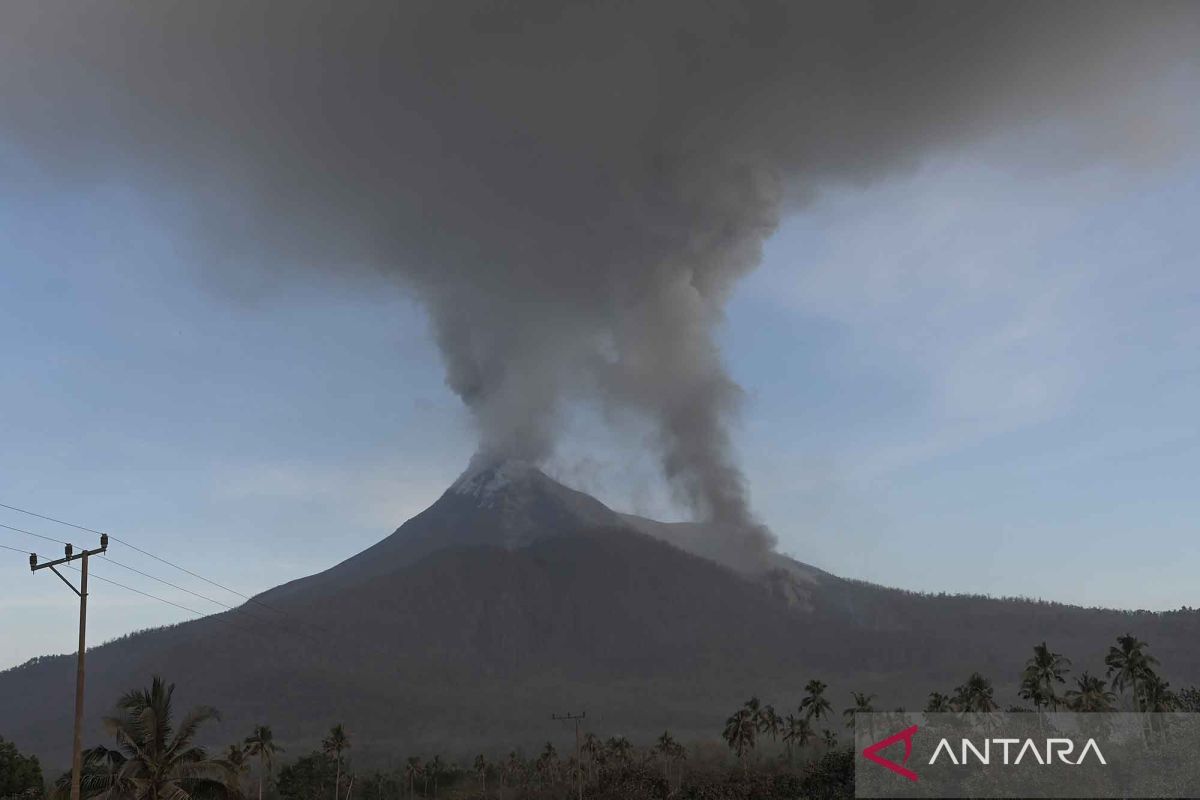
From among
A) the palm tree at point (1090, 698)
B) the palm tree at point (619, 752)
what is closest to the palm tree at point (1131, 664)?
the palm tree at point (1090, 698)

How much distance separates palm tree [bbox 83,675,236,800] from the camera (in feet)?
110

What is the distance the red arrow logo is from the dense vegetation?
3.27 metres

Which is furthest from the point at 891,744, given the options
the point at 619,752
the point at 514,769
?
the point at 514,769

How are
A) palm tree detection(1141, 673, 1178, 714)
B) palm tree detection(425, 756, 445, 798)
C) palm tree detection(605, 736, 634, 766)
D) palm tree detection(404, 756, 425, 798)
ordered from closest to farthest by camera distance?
palm tree detection(1141, 673, 1178, 714) → palm tree detection(605, 736, 634, 766) → palm tree detection(404, 756, 425, 798) → palm tree detection(425, 756, 445, 798)

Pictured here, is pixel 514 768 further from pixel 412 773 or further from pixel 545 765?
pixel 412 773

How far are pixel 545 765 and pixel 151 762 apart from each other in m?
134

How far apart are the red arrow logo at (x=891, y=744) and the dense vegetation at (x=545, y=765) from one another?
327 centimetres

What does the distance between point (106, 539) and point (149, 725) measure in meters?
6.44

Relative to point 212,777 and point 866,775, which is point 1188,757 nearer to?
point 866,775

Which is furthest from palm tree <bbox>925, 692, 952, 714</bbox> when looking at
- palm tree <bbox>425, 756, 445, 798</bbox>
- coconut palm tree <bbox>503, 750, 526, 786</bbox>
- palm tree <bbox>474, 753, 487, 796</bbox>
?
palm tree <bbox>425, 756, 445, 798</bbox>

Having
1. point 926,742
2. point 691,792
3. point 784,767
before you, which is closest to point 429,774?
point 784,767

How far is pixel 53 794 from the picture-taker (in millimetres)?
34281

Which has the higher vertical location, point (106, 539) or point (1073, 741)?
point (106, 539)

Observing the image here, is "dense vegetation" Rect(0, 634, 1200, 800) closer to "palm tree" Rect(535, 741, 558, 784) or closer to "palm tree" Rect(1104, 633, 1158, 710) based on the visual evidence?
"palm tree" Rect(1104, 633, 1158, 710)
